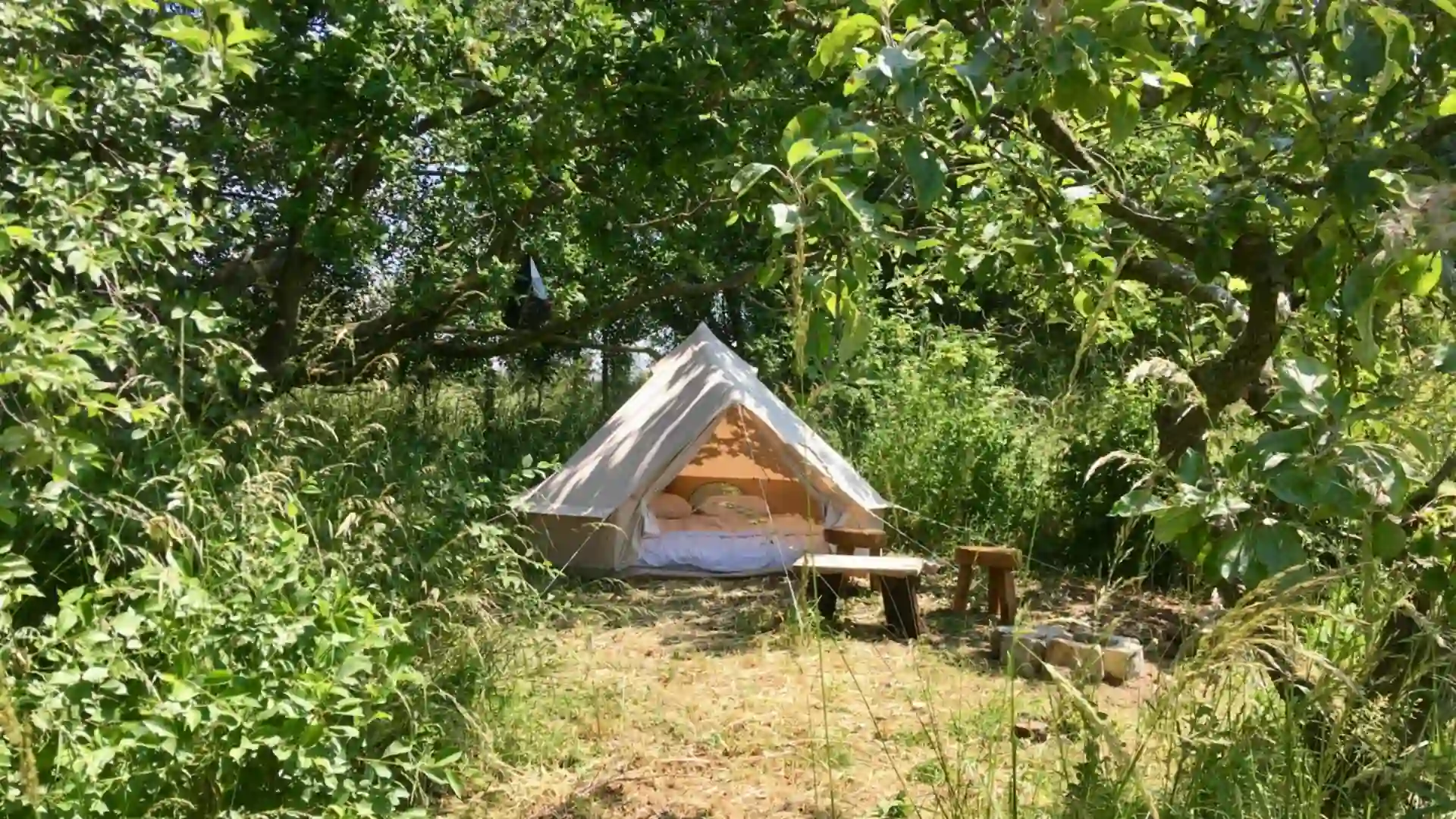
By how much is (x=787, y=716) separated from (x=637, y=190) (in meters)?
3.05

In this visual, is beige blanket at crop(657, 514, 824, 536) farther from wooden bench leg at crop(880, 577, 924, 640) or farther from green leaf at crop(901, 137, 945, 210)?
green leaf at crop(901, 137, 945, 210)

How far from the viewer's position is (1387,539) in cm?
184

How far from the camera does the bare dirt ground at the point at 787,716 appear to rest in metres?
2.84

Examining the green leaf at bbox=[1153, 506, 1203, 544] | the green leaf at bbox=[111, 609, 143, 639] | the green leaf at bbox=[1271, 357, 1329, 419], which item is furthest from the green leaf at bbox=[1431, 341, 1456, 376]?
the green leaf at bbox=[111, 609, 143, 639]

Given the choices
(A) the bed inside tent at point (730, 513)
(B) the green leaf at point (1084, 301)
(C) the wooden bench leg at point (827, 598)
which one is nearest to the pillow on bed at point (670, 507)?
(A) the bed inside tent at point (730, 513)

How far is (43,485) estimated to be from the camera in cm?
264

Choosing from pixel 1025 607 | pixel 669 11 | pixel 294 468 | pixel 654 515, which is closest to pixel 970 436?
pixel 654 515

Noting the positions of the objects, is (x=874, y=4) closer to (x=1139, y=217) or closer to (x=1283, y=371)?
(x=1283, y=371)

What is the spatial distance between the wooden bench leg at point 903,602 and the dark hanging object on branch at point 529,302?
326 cm

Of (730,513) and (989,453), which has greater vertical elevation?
(989,453)

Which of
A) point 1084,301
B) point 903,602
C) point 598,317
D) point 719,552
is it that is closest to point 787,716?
point 903,602

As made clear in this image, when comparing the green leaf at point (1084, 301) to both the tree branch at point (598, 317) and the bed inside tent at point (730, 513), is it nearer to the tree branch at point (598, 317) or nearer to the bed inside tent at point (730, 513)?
the bed inside tent at point (730, 513)

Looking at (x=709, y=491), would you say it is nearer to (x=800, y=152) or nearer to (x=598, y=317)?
(x=598, y=317)

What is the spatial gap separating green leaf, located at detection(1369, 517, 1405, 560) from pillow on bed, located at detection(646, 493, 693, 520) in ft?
18.6
